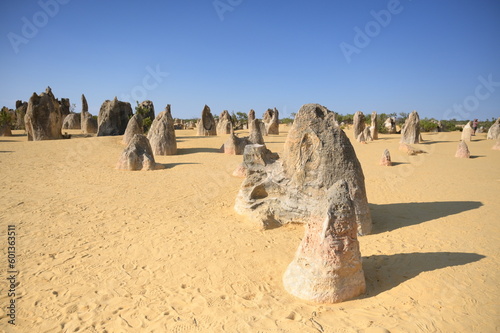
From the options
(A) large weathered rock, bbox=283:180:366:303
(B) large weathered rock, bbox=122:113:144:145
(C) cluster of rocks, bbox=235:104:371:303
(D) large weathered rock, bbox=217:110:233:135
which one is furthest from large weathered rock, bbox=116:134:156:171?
(D) large weathered rock, bbox=217:110:233:135

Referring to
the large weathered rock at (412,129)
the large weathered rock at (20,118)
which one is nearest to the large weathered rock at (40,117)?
the large weathered rock at (20,118)

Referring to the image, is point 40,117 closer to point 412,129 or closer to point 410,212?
point 410,212

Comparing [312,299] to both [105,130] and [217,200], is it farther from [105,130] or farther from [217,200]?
[105,130]

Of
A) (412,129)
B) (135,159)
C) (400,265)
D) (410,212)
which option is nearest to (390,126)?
(412,129)

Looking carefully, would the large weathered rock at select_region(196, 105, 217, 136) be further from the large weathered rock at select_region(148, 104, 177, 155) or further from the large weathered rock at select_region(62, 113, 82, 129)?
the large weathered rock at select_region(62, 113, 82, 129)

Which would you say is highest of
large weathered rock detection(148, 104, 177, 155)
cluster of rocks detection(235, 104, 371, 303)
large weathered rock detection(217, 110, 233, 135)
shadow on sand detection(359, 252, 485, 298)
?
large weathered rock detection(217, 110, 233, 135)

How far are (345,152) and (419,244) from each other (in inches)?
84.3

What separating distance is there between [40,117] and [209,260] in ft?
56.6

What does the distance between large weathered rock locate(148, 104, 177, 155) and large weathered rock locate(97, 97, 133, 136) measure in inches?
257

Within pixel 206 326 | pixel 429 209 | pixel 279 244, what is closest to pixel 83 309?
pixel 206 326

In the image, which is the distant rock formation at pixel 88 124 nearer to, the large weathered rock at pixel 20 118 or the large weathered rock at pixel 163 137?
the large weathered rock at pixel 20 118

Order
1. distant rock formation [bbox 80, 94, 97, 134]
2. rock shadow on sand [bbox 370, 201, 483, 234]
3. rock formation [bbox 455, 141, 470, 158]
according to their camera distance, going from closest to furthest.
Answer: rock shadow on sand [bbox 370, 201, 483, 234] < rock formation [bbox 455, 141, 470, 158] < distant rock formation [bbox 80, 94, 97, 134]

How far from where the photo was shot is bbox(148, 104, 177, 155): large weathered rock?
1461cm

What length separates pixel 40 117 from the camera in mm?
16734
